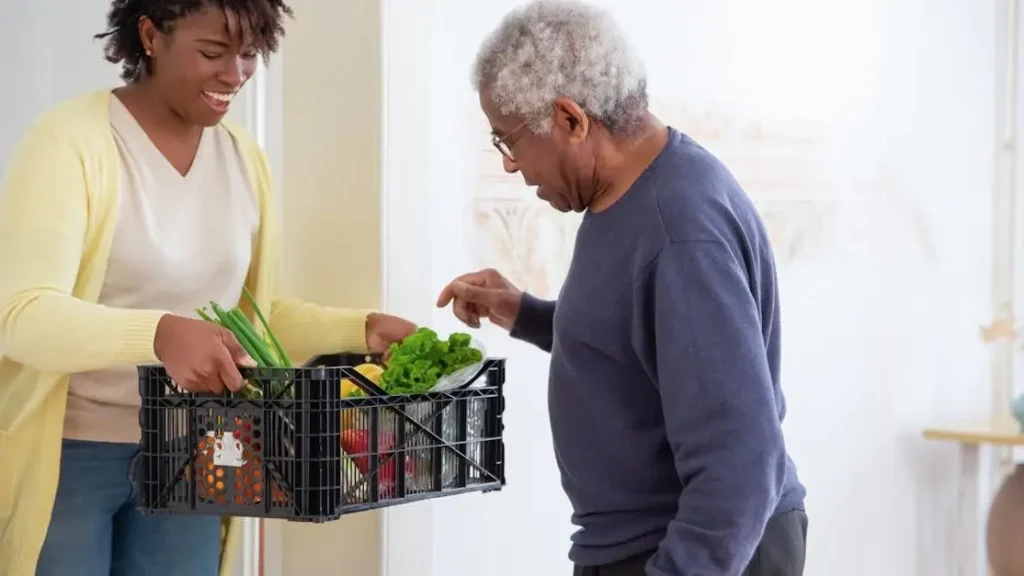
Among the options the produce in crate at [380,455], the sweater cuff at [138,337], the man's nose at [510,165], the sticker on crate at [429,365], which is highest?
the man's nose at [510,165]

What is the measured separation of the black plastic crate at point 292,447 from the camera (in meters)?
1.62

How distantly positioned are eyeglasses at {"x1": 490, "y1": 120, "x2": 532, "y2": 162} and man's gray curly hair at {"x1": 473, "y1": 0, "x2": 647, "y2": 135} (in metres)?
0.02

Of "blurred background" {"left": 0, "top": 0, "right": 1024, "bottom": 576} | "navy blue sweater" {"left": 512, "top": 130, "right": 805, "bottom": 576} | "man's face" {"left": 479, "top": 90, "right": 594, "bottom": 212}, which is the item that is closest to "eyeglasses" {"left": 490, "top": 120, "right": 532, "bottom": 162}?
"man's face" {"left": 479, "top": 90, "right": 594, "bottom": 212}

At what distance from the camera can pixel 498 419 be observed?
187 cm

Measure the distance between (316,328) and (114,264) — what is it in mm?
409

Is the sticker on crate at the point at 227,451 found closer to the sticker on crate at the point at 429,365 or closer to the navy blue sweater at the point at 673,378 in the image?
the sticker on crate at the point at 429,365

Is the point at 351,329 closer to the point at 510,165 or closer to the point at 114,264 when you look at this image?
the point at 114,264

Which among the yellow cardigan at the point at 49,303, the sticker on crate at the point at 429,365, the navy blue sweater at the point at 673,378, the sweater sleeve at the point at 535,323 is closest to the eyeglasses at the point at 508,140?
the navy blue sweater at the point at 673,378

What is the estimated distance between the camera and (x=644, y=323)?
1.54 metres

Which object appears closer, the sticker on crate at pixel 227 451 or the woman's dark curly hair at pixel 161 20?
the sticker on crate at pixel 227 451

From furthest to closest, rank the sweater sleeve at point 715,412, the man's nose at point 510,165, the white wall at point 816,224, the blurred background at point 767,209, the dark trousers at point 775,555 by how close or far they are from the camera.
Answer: the white wall at point 816,224 → the blurred background at point 767,209 → the man's nose at point 510,165 → the dark trousers at point 775,555 → the sweater sleeve at point 715,412

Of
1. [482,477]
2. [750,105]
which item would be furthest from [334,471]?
[750,105]

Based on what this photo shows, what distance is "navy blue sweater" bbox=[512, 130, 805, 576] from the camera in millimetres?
1449

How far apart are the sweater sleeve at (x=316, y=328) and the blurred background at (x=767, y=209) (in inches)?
6.3
